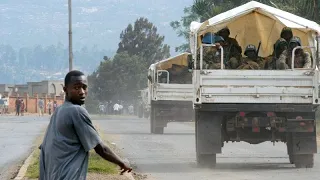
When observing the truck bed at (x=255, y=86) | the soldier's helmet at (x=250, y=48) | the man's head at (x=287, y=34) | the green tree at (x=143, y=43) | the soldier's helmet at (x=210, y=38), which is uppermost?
the green tree at (x=143, y=43)

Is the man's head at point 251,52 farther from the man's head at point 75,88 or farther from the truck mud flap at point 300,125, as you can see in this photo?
the man's head at point 75,88

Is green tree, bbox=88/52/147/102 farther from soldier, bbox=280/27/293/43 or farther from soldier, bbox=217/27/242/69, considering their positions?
soldier, bbox=280/27/293/43

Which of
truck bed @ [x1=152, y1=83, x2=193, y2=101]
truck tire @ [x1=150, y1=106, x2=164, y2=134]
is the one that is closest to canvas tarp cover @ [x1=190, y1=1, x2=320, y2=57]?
truck bed @ [x1=152, y1=83, x2=193, y2=101]

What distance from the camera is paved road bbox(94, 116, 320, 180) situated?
1642cm

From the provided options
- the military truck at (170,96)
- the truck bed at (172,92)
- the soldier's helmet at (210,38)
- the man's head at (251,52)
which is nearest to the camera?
the soldier's helmet at (210,38)

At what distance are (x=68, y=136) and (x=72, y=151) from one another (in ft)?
0.42

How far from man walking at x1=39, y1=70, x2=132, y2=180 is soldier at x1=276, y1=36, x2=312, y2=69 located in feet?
35.9

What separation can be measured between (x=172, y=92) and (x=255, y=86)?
14.7 meters

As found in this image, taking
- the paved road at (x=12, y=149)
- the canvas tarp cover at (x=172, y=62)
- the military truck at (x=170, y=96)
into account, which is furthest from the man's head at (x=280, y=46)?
the canvas tarp cover at (x=172, y=62)

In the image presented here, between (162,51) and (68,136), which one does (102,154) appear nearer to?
(68,136)

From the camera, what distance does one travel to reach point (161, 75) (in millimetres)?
33250

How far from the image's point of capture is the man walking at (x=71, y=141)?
7469 mm

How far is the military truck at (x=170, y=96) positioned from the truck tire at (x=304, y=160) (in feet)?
46.5

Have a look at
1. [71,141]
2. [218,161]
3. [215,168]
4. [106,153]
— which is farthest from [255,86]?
[71,141]
